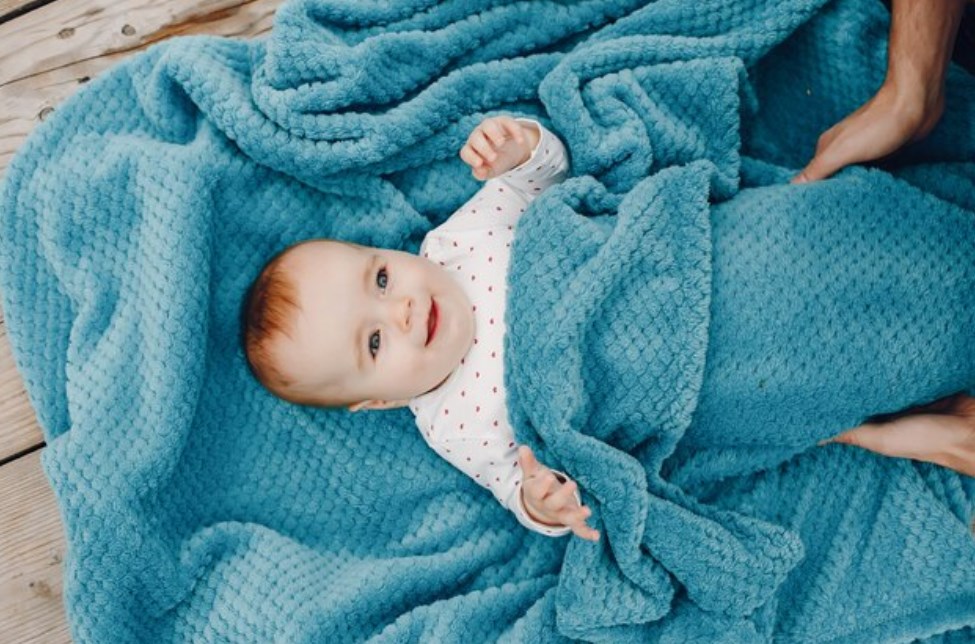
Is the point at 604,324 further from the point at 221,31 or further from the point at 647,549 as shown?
the point at 221,31

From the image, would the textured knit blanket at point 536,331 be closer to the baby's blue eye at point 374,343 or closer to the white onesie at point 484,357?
the white onesie at point 484,357

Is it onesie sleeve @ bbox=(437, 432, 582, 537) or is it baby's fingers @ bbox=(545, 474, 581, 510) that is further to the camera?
onesie sleeve @ bbox=(437, 432, 582, 537)

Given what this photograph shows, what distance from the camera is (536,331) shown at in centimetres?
119

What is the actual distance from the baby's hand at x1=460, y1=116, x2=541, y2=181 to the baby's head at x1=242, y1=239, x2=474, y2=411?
144mm

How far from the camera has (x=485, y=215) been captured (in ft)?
4.27

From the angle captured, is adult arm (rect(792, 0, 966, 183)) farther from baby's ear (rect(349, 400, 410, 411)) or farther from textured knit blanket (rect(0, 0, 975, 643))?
baby's ear (rect(349, 400, 410, 411))

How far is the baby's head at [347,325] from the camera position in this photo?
1137 millimetres

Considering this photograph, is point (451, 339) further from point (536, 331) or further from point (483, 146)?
point (483, 146)

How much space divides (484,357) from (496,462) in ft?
0.43

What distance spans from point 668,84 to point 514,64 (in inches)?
8.0

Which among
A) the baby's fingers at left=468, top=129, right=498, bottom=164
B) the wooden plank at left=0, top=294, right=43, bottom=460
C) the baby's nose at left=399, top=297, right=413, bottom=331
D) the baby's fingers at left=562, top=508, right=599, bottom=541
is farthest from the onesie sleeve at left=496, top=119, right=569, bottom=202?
the wooden plank at left=0, top=294, right=43, bottom=460

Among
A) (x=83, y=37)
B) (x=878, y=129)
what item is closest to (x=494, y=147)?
(x=878, y=129)

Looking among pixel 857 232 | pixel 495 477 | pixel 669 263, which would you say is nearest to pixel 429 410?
pixel 495 477

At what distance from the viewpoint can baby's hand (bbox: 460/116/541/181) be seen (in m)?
1.14
